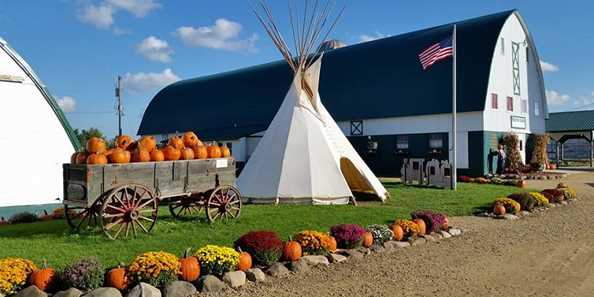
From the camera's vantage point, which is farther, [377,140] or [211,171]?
[377,140]

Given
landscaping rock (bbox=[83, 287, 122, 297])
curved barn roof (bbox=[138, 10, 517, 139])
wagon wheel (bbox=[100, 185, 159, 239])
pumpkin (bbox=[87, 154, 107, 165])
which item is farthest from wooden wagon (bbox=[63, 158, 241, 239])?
curved barn roof (bbox=[138, 10, 517, 139])

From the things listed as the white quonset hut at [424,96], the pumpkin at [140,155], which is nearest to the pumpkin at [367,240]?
the pumpkin at [140,155]

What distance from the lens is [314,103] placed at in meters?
15.6

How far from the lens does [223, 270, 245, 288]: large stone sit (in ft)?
21.1

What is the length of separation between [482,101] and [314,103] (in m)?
12.8

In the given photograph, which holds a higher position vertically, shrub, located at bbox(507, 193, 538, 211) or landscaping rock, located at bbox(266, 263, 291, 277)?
shrub, located at bbox(507, 193, 538, 211)

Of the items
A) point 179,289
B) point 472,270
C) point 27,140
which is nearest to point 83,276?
point 179,289

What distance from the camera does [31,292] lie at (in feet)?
18.2

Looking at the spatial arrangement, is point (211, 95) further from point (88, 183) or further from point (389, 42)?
point (88, 183)

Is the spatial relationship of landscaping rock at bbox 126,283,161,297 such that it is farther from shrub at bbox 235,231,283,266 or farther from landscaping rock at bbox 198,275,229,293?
shrub at bbox 235,231,283,266

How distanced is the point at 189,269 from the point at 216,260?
40cm

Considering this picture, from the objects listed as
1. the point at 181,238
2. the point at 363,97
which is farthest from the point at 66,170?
the point at 363,97

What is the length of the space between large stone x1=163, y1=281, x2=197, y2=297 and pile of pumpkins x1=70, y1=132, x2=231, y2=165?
329cm

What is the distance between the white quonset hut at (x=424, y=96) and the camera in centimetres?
2531
